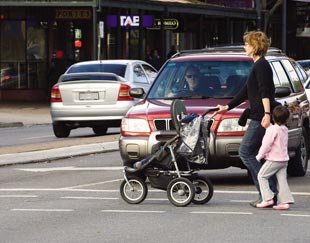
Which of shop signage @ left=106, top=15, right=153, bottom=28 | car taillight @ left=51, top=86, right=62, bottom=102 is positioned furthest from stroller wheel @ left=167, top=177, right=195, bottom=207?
shop signage @ left=106, top=15, right=153, bottom=28

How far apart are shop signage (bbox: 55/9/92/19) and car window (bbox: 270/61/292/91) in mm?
26355

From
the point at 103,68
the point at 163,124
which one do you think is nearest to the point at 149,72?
the point at 103,68

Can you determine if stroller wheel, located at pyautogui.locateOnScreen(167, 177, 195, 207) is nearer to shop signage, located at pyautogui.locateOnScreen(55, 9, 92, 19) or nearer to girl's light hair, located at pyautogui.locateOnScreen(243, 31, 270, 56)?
girl's light hair, located at pyautogui.locateOnScreen(243, 31, 270, 56)

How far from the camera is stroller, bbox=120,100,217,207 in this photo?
12.0m

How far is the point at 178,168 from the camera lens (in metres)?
12.4

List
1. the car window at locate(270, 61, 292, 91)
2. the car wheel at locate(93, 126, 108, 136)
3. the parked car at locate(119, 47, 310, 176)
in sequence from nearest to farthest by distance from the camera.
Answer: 1. the parked car at locate(119, 47, 310, 176)
2. the car window at locate(270, 61, 292, 91)
3. the car wheel at locate(93, 126, 108, 136)

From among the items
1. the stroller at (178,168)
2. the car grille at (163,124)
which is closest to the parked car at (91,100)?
the car grille at (163,124)

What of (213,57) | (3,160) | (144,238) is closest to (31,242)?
(144,238)

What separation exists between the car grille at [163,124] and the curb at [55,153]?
422cm

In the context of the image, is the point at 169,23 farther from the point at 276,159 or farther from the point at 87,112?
the point at 276,159

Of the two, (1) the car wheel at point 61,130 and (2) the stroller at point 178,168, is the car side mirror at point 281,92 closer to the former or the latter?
(2) the stroller at point 178,168

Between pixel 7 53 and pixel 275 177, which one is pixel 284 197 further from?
pixel 7 53

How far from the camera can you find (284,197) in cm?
1169

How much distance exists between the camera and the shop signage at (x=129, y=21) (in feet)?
138
